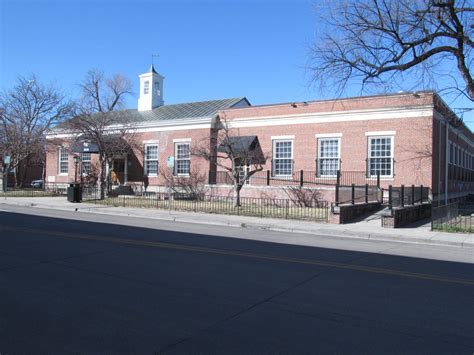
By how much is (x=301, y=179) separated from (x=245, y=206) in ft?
13.6

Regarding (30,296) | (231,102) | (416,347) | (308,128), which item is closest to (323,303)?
(416,347)

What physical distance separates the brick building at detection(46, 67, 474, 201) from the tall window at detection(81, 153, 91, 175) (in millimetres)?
505

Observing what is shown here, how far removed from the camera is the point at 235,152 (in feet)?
80.0

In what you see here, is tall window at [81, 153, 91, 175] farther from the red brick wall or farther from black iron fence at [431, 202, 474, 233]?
black iron fence at [431, 202, 474, 233]

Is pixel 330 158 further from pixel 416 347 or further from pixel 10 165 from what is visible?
pixel 10 165

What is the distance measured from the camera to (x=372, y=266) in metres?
A: 9.04

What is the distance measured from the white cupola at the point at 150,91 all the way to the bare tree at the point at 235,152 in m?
10.7

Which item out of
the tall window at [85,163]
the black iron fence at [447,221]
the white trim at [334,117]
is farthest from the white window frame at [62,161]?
the black iron fence at [447,221]

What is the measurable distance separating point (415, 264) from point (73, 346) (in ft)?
24.6

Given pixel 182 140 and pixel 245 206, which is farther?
pixel 182 140

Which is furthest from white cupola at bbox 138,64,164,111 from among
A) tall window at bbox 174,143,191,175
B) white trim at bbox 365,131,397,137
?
white trim at bbox 365,131,397,137

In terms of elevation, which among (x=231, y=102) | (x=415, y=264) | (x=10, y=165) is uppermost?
(x=231, y=102)

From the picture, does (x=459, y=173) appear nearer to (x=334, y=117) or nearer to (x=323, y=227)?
(x=334, y=117)

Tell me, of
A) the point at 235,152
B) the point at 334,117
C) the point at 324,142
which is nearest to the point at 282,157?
the point at 324,142
